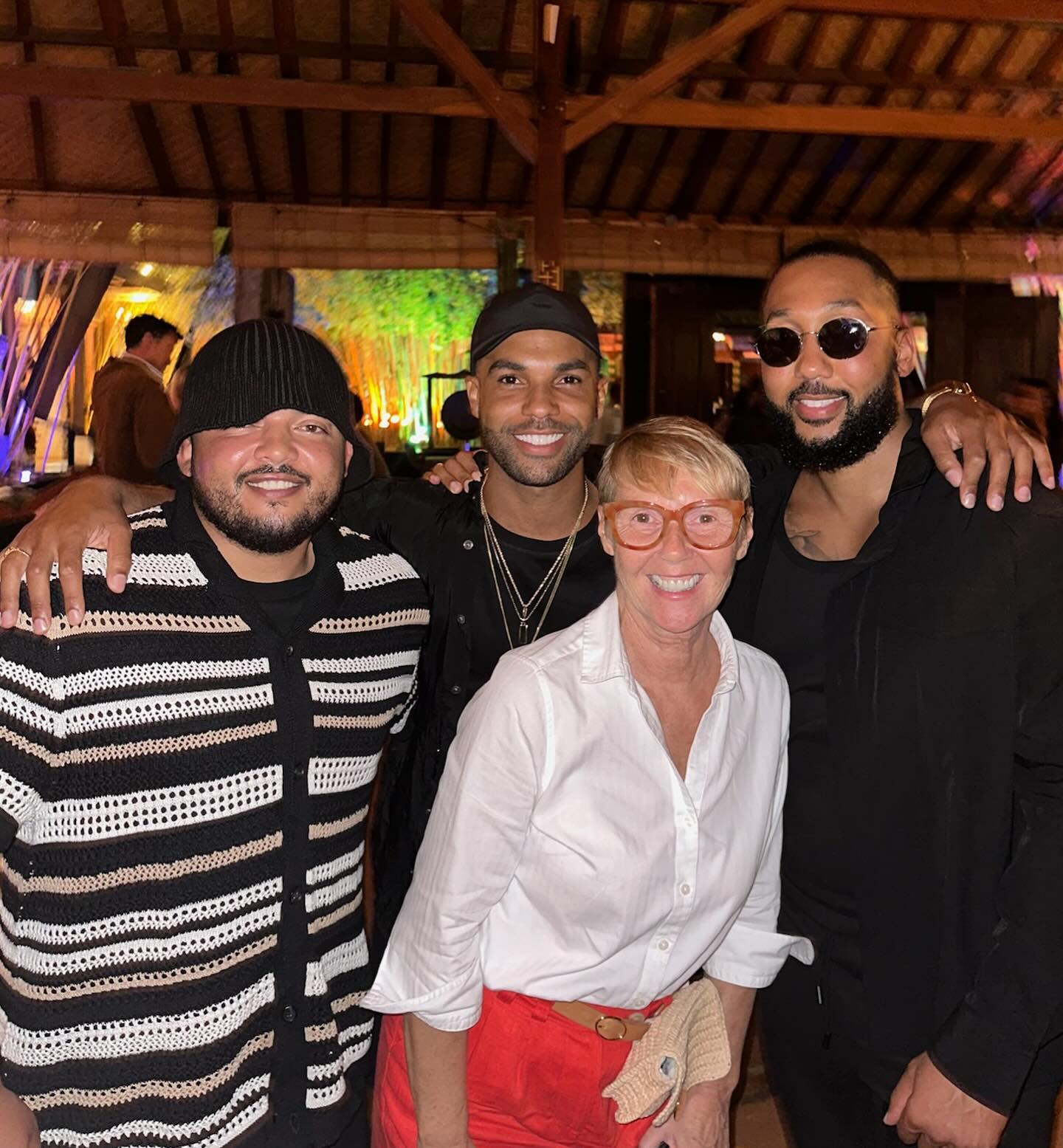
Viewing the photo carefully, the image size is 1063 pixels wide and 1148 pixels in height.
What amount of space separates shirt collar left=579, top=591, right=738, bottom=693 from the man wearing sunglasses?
0.28 m

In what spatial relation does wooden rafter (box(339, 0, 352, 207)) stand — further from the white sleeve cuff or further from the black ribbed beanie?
the white sleeve cuff

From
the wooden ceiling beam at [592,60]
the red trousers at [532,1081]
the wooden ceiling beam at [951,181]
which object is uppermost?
the wooden ceiling beam at [592,60]

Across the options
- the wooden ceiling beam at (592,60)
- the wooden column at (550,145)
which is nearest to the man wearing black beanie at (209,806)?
the wooden column at (550,145)

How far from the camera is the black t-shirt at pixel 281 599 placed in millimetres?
2039

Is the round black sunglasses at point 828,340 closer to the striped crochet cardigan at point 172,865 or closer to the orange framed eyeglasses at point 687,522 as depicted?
the orange framed eyeglasses at point 687,522

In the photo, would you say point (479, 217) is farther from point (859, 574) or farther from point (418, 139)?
point (859, 574)

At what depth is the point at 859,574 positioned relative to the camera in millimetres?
2139

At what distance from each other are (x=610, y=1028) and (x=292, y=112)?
34.1 ft

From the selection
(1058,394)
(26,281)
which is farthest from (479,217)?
(1058,394)

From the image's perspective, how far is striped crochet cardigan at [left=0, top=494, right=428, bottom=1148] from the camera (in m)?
1.75

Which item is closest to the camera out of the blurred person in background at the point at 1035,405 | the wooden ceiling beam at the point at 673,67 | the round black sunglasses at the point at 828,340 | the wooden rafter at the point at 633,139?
the round black sunglasses at the point at 828,340

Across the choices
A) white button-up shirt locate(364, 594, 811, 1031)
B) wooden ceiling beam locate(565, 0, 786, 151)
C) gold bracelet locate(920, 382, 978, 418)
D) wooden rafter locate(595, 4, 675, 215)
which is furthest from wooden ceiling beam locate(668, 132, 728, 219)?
white button-up shirt locate(364, 594, 811, 1031)

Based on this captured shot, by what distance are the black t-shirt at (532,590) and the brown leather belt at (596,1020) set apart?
35.6 inches

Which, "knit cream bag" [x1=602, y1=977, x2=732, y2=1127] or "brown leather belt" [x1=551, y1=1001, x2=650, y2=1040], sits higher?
"brown leather belt" [x1=551, y1=1001, x2=650, y2=1040]
